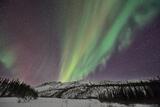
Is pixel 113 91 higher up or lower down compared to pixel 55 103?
higher up

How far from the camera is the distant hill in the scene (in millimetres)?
4738

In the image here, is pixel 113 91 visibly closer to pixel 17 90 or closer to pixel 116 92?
pixel 116 92

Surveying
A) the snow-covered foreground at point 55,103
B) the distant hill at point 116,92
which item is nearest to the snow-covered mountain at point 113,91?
the distant hill at point 116,92

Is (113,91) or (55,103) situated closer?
(113,91)

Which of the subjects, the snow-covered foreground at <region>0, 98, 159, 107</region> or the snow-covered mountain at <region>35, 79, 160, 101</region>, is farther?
the snow-covered foreground at <region>0, 98, 159, 107</region>

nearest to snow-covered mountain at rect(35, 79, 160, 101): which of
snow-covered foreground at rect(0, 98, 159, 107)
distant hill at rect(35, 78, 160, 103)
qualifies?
distant hill at rect(35, 78, 160, 103)

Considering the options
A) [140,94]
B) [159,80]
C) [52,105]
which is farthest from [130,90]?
[52,105]

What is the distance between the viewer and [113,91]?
5207mm

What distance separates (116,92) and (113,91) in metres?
0.09

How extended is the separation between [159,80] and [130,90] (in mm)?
767

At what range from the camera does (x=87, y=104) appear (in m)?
5.08

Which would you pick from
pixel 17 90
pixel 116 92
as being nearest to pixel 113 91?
pixel 116 92

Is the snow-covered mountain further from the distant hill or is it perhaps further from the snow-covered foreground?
the snow-covered foreground

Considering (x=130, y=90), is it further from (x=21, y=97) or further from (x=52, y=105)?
(x=21, y=97)
